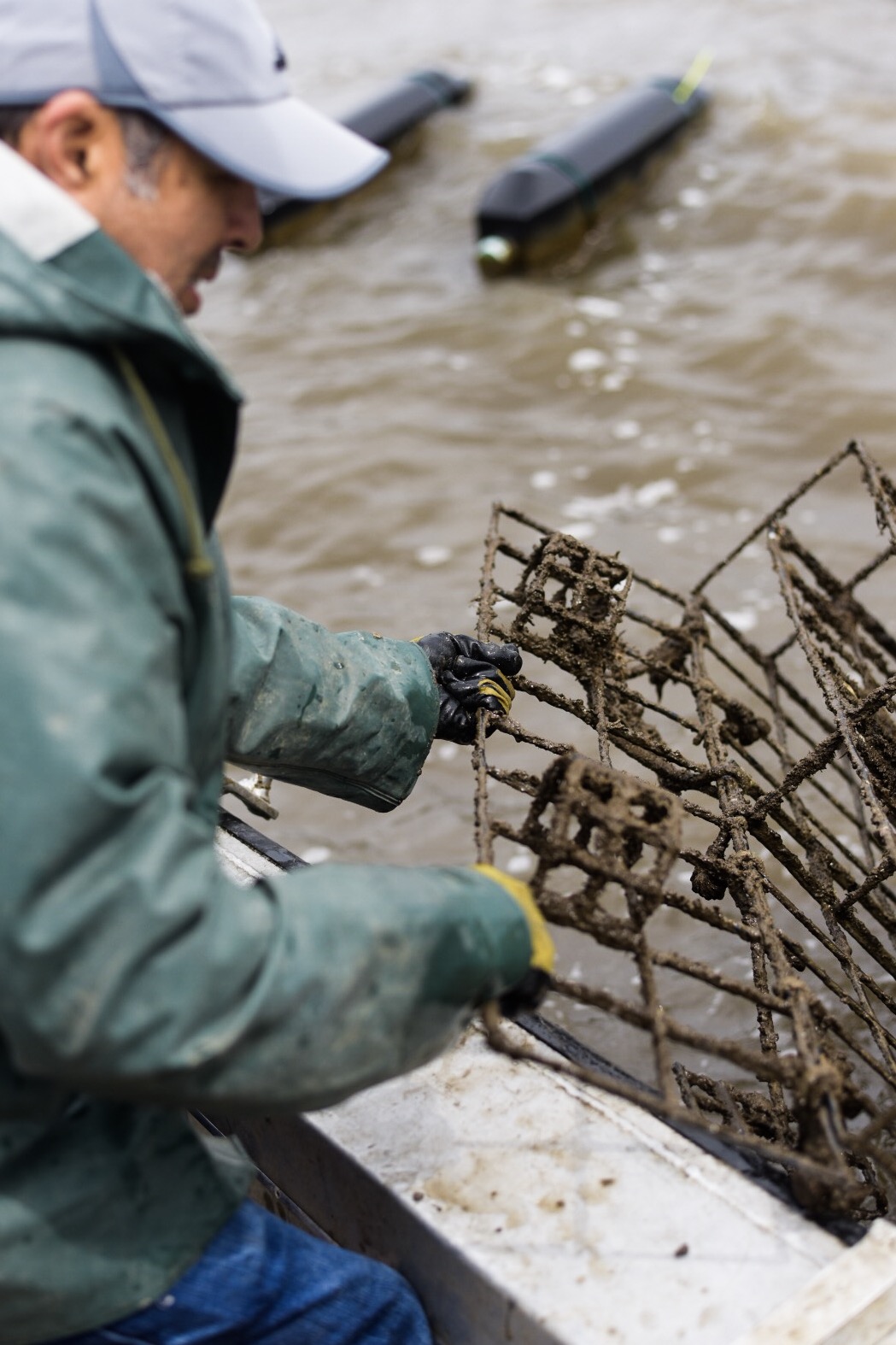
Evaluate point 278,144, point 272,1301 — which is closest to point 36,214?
point 278,144

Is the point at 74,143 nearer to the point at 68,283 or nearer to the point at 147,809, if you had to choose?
the point at 68,283

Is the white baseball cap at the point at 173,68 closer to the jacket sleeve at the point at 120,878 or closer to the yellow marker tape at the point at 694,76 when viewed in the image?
the jacket sleeve at the point at 120,878

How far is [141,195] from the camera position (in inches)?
57.0

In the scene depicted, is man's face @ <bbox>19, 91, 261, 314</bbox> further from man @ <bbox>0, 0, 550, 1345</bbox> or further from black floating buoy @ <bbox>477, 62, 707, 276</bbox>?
black floating buoy @ <bbox>477, 62, 707, 276</bbox>

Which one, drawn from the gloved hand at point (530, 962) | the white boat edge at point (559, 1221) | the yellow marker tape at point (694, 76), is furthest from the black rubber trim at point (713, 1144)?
the yellow marker tape at point (694, 76)

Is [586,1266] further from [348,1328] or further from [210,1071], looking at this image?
[210,1071]

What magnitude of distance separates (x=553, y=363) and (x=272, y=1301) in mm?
7882

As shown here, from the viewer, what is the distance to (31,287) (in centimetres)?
127

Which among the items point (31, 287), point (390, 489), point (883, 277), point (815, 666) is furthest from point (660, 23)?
point (31, 287)

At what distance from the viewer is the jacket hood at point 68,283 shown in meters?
1.27

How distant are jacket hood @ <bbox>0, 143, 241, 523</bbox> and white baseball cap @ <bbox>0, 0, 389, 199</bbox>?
13 cm

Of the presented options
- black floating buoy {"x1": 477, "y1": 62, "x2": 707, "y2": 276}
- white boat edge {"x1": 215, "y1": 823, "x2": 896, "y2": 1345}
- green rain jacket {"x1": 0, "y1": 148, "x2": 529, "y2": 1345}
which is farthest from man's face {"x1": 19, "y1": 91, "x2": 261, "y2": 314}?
black floating buoy {"x1": 477, "y1": 62, "x2": 707, "y2": 276}

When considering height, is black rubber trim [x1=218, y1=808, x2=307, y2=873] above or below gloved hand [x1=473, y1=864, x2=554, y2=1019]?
below

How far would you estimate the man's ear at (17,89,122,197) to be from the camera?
1395mm
